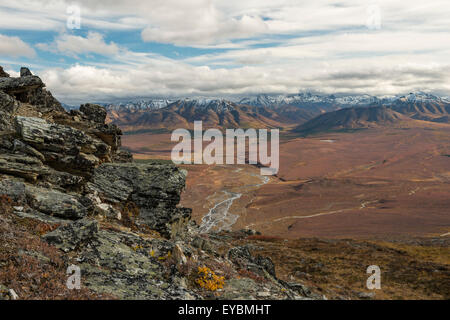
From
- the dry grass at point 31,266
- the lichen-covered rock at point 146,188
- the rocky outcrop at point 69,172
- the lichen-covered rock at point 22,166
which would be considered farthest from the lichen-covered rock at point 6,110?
the dry grass at point 31,266

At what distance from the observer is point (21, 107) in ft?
72.4

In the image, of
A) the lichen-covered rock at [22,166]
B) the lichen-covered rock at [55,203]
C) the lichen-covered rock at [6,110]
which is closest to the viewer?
the lichen-covered rock at [55,203]

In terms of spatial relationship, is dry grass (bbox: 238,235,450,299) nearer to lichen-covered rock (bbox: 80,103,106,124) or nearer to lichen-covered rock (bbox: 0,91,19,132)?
lichen-covered rock (bbox: 80,103,106,124)

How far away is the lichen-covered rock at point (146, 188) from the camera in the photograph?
20.2 meters

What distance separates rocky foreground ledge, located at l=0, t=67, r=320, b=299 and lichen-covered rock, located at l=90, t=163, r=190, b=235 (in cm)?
7

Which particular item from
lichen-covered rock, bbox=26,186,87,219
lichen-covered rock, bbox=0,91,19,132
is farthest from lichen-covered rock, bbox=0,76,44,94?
lichen-covered rock, bbox=26,186,87,219

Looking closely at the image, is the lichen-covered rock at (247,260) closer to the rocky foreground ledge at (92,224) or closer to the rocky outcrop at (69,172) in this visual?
the rocky foreground ledge at (92,224)

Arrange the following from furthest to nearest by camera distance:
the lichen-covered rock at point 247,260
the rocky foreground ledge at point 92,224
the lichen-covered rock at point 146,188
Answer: the lichen-covered rock at point 146,188 → the lichen-covered rock at point 247,260 → the rocky foreground ledge at point 92,224

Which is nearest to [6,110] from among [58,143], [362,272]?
[58,143]

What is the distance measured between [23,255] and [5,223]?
2.70 metres

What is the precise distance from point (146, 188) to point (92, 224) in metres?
8.40

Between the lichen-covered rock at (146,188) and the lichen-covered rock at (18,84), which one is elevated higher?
the lichen-covered rock at (18,84)

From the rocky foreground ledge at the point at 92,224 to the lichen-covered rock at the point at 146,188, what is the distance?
0.24ft
